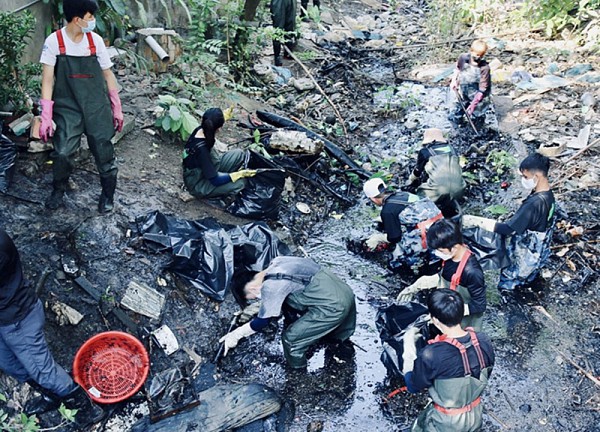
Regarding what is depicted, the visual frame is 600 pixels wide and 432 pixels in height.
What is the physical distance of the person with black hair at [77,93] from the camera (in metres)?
4.16

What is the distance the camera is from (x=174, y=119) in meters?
6.30

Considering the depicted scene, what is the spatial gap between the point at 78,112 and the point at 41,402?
226 centimetres

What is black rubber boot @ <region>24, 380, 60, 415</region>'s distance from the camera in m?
3.80

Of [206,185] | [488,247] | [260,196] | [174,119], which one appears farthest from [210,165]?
[488,247]

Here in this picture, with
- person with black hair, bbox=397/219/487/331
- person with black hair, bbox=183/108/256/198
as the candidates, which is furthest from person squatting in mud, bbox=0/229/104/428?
person with black hair, bbox=397/219/487/331

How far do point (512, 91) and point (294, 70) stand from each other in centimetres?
390

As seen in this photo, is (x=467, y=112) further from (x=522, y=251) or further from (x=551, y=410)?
(x=551, y=410)

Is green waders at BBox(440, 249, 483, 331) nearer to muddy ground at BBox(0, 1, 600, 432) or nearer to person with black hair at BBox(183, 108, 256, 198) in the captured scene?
muddy ground at BBox(0, 1, 600, 432)

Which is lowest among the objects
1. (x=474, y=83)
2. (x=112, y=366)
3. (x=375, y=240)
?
(x=375, y=240)

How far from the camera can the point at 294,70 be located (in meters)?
10.1

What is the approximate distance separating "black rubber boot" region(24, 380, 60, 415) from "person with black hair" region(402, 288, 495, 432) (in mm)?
2492

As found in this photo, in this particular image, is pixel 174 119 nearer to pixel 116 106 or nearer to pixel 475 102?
pixel 116 106

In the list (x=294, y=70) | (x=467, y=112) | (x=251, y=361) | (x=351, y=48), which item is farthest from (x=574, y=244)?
(x=351, y=48)

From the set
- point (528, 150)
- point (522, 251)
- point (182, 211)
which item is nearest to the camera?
point (522, 251)
